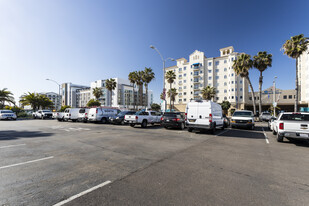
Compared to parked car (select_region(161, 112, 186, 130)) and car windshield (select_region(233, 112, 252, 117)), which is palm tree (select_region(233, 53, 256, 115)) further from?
parked car (select_region(161, 112, 186, 130))

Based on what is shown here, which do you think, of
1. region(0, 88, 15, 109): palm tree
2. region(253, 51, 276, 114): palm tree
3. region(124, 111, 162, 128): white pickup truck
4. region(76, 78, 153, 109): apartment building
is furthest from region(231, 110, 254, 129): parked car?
region(76, 78, 153, 109): apartment building

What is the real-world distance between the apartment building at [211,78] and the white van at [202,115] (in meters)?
46.0

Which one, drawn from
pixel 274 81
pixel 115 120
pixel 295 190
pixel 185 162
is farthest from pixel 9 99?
pixel 274 81

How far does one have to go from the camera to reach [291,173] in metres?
4.04

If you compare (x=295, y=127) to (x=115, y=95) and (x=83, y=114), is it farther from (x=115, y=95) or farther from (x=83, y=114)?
(x=115, y=95)

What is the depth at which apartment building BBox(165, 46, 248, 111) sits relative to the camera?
51062 mm

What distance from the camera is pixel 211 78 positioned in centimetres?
5634

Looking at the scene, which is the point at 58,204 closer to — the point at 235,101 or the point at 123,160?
the point at 123,160

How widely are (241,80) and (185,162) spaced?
55.8 m

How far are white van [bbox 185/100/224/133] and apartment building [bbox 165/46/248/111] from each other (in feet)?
151

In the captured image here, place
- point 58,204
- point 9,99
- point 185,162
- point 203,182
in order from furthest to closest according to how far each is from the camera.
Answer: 1. point 9,99
2. point 185,162
3. point 203,182
4. point 58,204

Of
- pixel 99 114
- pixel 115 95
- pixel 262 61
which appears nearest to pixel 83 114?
pixel 99 114

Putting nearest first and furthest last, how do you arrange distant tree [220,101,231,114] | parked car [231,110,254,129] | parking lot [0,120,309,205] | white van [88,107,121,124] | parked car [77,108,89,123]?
parking lot [0,120,309,205] → parked car [231,110,254,129] → white van [88,107,121,124] → parked car [77,108,89,123] → distant tree [220,101,231,114]

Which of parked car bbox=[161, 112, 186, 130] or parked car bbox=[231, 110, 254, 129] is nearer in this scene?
parked car bbox=[161, 112, 186, 130]
